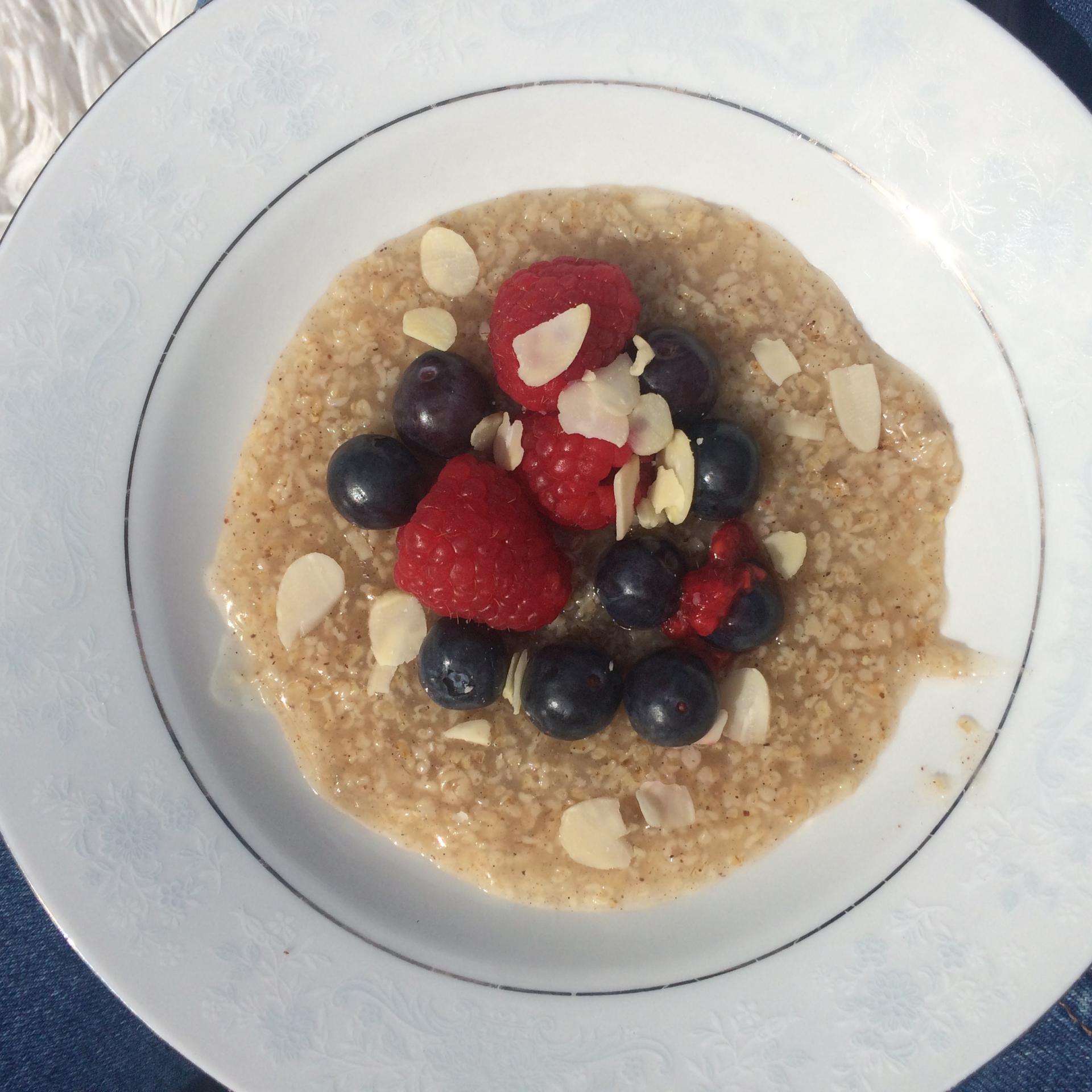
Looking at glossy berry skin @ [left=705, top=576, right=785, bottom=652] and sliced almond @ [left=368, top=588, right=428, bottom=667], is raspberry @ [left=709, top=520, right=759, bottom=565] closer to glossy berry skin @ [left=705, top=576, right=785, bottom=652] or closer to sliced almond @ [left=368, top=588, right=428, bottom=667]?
glossy berry skin @ [left=705, top=576, right=785, bottom=652]

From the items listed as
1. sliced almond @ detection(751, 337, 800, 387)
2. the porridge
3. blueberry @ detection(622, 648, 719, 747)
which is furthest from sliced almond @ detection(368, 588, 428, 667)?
sliced almond @ detection(751, 337, 800, 387)

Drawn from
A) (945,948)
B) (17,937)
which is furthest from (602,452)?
(17,937)

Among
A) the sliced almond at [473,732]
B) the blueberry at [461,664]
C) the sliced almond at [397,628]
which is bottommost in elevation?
the sliced almond at [473,732]

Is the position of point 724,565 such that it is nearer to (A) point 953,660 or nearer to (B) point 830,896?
(A) point 953,660

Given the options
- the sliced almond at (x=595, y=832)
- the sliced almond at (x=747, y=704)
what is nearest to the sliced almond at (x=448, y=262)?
the sliced almond at (x=747, y=704)

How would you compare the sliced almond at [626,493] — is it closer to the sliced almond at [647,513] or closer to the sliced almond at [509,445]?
the sliced almond at [647,513]

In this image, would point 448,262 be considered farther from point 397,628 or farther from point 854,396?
point 854,396

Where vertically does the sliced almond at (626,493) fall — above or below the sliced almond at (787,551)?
below

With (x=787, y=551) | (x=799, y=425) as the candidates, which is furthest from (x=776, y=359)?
(x=787, y=551)
